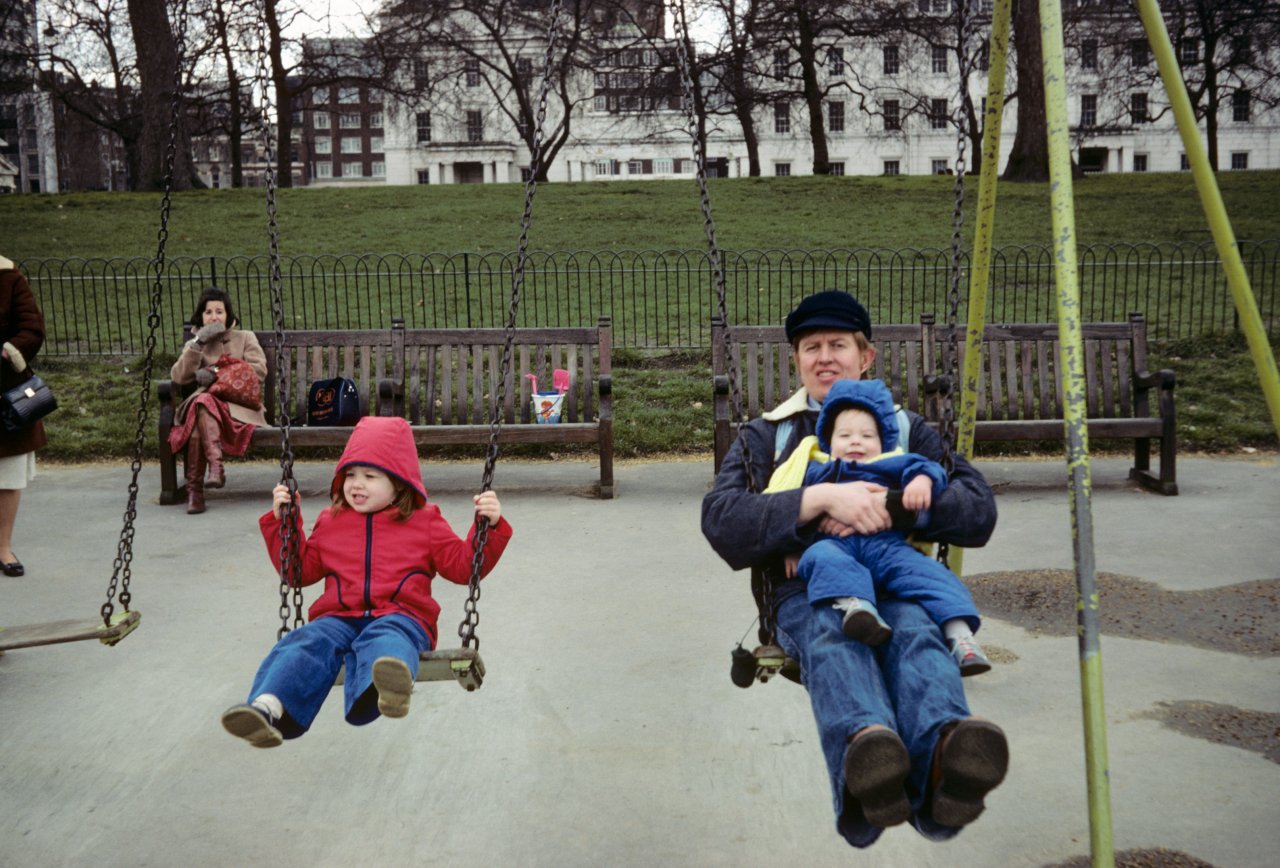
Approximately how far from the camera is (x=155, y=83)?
24672 millimetres

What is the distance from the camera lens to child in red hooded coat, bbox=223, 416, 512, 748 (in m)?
3.24

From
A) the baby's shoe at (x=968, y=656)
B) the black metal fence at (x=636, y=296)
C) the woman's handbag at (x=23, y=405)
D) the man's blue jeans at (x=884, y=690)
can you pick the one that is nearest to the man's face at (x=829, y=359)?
the man's blue jeans at (x=884, y=690)

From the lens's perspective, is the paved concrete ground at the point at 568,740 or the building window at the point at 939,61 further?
the building window at the point at 939,61

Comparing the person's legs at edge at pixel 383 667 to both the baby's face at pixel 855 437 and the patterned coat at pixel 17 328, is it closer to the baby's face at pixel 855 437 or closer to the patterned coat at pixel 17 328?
the baby's face at pixel 855 437

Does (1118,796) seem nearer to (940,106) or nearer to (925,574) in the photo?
(925,574)

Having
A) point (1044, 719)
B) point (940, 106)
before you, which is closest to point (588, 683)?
point (1044, 719)

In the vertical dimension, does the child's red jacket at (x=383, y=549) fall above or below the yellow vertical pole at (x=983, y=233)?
below

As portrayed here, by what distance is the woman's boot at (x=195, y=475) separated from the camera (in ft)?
25.7

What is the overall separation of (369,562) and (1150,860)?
2300 mm

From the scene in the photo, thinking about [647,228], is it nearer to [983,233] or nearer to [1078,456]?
[983,233]

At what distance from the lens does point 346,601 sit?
11.6 feet

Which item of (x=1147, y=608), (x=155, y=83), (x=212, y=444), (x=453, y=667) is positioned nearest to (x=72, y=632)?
(x=453, y=667)

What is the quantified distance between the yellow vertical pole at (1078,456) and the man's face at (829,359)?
2.50 ft

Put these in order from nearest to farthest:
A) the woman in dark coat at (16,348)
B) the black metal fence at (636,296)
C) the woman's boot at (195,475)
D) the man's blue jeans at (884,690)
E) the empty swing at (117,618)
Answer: the man's blue jeans at (884,690) → the empty swing at (117,618) → the woman in dark coat at (16,348) → the woman's boot at (195,475) → the black metal fence at (636,296)
